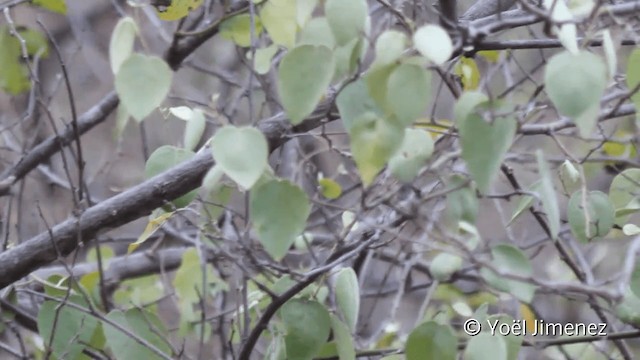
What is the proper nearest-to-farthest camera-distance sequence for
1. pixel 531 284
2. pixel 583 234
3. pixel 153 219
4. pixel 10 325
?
1. pixel 531 284
2. pixel 583 234
3. pixel 153 219
4. pixel 10 325

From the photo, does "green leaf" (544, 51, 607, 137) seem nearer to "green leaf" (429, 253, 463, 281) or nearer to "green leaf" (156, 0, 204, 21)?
"green leaf" (429, 253, 463, 281)

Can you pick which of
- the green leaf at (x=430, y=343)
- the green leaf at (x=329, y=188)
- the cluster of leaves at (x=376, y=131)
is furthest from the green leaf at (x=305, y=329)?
the green leaf at (x=329, y=188)

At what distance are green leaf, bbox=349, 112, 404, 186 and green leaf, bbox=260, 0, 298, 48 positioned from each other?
26 cm

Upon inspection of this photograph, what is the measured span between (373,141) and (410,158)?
82mm

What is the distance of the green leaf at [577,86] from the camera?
2.93 feet

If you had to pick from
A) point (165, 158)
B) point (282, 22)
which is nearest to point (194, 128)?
point (165, 158)

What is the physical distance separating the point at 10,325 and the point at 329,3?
112 centimetres

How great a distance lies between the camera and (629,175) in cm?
146

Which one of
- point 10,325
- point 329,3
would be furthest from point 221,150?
point 10,325

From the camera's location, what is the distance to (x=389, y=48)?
A: 0.96 metres

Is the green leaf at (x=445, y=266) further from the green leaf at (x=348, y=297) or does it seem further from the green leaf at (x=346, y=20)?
the green leaf at (x=346, y=20)

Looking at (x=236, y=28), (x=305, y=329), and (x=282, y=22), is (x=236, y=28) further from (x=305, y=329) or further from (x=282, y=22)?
(x=305, y=329)

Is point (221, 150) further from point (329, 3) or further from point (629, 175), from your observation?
point (629, 175)

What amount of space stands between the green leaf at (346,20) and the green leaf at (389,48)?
0.10 ft
